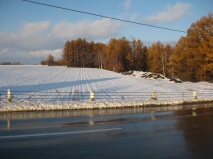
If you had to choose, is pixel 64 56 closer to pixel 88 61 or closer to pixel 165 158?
pixel 88 61

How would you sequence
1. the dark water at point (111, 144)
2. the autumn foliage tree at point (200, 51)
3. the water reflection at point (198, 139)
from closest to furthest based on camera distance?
the dark water at point (111, 144) < the water reflection at point (198, 139) < the autumn foliage tree at point (200, 51)

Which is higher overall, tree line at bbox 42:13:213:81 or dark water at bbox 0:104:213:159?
tree line at bbox 42:13:213:81

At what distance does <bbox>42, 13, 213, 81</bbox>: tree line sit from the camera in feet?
183

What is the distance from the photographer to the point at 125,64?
344 feet

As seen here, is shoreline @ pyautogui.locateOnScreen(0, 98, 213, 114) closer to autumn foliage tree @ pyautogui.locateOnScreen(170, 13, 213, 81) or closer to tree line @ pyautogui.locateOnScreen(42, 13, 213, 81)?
tree line @ pyautogui.locateOnScreen(42, 13, 213, 81)

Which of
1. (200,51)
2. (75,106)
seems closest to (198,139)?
(75,106)

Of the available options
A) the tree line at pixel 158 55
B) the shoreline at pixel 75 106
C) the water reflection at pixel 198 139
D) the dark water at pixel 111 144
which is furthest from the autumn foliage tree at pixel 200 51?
the dark water at pixel 111 144

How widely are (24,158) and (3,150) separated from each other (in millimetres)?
987

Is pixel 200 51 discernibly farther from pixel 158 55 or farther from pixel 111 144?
pixel 111 144

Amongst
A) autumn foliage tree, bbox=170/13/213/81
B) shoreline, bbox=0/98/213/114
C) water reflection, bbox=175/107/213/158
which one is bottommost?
water reflection, bbox=175/107/213/158

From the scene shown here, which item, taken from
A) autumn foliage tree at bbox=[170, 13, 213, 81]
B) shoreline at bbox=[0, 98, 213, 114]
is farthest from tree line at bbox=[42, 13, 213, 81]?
shoreline at bbox=[0, 98, 213, 114]

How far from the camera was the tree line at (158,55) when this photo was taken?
183ft

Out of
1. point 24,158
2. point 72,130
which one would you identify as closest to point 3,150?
point 24,158

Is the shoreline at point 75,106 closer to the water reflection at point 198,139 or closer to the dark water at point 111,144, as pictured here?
the dark water at point 111,144
